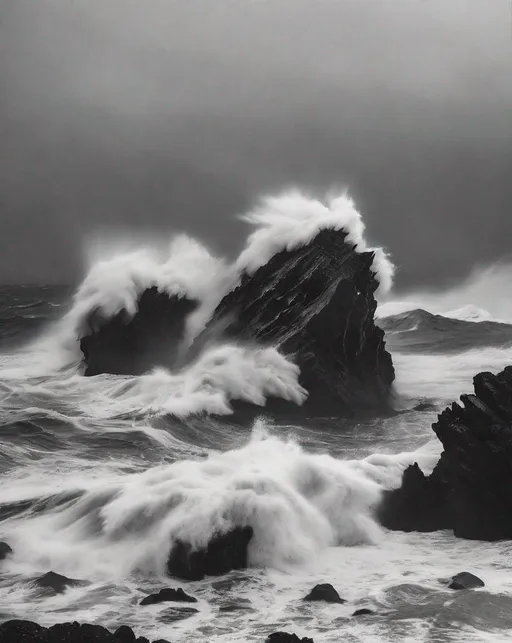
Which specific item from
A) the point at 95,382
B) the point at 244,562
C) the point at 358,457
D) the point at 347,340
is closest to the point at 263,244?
the point at 347,340

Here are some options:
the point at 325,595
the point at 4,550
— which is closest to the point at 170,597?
the point at 325,595

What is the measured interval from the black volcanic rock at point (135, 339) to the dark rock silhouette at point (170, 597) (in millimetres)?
19789

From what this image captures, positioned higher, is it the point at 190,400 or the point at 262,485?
the point at 190,400

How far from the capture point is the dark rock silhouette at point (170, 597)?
9.95 metres

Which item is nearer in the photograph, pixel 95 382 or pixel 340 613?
pixel 340 613

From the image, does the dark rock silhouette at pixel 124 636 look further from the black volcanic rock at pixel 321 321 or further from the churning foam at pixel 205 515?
the black volcanic rock at pixel 321 321

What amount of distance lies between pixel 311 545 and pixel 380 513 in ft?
7.51

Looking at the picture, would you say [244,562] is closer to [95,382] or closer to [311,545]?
[311,545]

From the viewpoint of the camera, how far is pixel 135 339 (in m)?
31.7

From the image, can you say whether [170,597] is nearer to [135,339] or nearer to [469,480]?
[469,480]

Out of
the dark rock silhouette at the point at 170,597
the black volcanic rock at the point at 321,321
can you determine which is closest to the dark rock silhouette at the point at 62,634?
the dark rock silhouette at the point at 170,597

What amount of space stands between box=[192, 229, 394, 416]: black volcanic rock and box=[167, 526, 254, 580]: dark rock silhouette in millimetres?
12266

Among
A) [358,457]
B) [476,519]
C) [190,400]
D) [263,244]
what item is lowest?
[476,519]

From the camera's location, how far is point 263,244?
3234cm
